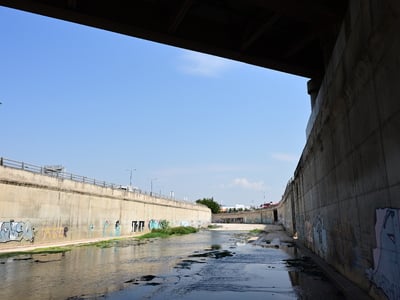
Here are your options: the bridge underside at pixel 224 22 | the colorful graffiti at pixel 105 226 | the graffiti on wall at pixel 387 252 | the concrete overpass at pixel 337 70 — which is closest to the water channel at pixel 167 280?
the concrete overpass at pixel 337 70

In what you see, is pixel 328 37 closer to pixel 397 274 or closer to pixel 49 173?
pixel 397 274

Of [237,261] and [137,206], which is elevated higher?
[137,206]

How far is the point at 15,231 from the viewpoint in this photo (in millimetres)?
32219

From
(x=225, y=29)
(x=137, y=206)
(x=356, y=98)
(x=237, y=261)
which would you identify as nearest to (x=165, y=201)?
(x=137, y=206)

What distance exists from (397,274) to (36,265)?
56.7 feet

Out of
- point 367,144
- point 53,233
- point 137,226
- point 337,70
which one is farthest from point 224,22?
point 137,226

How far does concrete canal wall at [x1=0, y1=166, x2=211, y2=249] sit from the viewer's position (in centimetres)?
3228

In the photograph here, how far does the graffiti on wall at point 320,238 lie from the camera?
17422 millimetres

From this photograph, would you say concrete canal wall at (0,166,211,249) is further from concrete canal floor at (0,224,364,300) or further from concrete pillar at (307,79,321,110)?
concrete pillar at (307,79,321,110)

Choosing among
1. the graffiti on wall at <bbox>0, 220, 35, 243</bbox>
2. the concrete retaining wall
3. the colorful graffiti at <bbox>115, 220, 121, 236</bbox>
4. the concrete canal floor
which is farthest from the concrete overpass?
the concrete retaining wall

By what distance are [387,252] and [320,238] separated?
11.7m

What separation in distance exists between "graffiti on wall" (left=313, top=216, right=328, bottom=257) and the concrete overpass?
0.19 feet

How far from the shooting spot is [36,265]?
19.0 metres

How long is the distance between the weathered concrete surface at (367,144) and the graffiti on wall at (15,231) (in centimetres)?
2716
